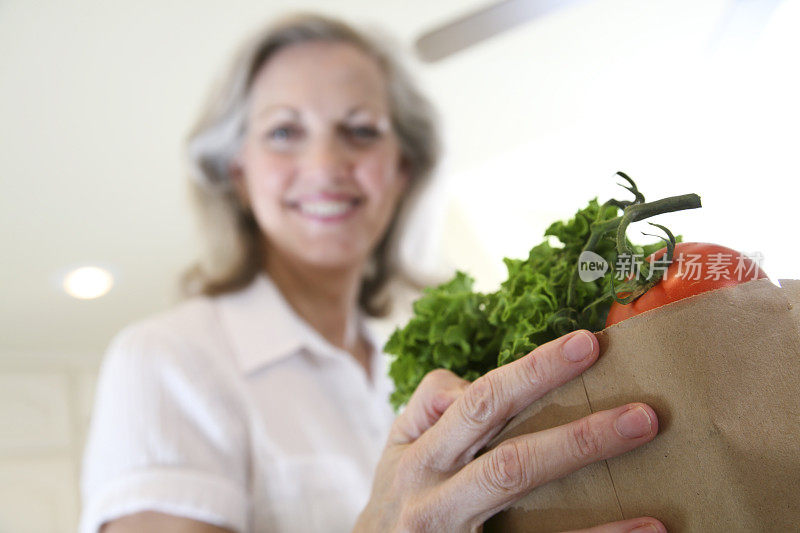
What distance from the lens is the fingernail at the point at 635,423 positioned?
15.9 inches

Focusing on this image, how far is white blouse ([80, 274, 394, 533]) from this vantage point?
0.89 metres

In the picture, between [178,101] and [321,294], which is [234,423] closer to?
[321,294]

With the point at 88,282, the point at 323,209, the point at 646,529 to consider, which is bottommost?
the point at 646,529

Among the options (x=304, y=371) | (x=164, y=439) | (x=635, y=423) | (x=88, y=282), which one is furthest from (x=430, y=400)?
(x=88, y=282)

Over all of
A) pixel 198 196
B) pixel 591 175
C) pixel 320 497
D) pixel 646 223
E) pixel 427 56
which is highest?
pixel 427 56

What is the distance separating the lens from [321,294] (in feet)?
4.50

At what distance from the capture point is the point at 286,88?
51.3 inches

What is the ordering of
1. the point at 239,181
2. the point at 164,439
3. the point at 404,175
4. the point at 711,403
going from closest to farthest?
the point at 711,403
the point at 164,439
the point at 239,181
the point at 404,175

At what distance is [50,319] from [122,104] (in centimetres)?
233

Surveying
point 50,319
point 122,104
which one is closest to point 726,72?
point 122,104

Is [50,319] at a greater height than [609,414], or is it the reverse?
[50,319]

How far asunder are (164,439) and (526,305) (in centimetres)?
63

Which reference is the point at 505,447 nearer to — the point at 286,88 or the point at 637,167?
the point at 637,167

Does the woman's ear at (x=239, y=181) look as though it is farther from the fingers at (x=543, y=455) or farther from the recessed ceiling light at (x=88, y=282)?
the recessed ceiling light at (x=88, y=282)
